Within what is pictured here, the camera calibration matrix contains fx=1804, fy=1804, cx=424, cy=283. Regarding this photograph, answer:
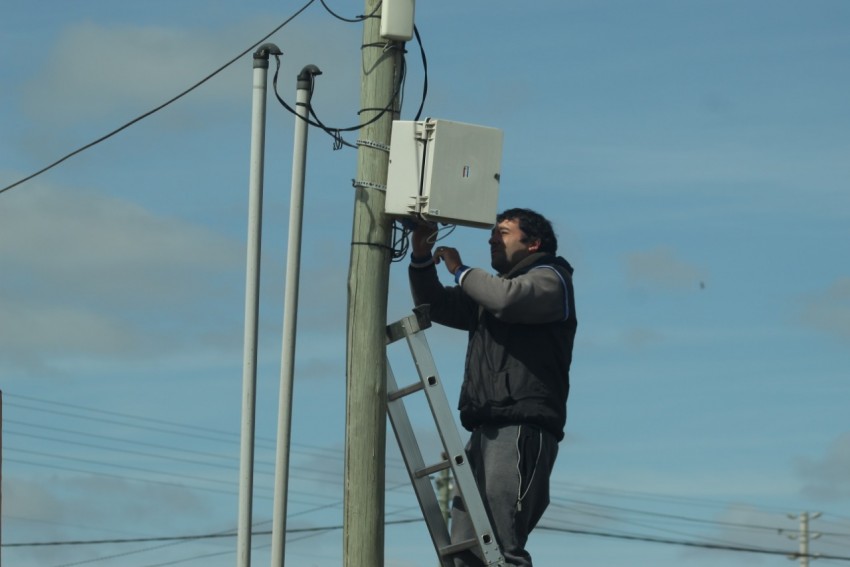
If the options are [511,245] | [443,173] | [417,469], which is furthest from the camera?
[511,245]

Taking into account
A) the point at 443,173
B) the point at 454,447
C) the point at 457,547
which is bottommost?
the point at 457,547

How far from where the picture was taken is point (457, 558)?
867 centimetres

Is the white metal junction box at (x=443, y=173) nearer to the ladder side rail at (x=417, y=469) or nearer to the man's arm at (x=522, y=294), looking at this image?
the man's arm at (x=522, y=294)

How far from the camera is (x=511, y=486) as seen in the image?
28.2ft

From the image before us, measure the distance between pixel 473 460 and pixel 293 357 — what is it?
1027 mm

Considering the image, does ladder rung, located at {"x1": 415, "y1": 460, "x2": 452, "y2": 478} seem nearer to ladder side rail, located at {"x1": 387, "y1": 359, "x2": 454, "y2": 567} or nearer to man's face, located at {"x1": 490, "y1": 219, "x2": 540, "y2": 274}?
ladder side rail, located at {"x1": 387, "y1": 359, "x2": 454, "y2": 567}

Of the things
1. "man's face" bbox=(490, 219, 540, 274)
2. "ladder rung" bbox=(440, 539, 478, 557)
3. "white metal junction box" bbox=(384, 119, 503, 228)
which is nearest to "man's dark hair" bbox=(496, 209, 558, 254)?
"man's face" bbox=(490, 219, 540, 274)

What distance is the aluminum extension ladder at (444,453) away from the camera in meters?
8.51

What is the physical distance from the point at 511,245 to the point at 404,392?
0.96 m

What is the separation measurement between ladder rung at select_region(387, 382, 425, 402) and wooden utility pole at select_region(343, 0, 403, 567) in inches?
7.0

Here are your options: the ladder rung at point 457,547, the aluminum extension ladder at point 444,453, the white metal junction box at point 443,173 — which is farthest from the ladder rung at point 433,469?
the white metal junction box at point 443,173

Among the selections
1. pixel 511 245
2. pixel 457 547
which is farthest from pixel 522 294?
pixel 457 547

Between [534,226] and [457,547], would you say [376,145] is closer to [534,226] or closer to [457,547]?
[534,226]

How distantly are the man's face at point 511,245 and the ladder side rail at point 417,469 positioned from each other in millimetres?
852
